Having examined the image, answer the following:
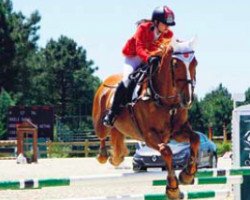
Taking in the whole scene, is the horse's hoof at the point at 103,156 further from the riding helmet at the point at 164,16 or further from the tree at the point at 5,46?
the tree at the point at 5,46

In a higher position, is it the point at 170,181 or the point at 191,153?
the point at 191,153

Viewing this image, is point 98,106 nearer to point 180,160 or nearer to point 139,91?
point 139,91

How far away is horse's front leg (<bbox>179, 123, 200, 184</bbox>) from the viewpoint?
21.8 ft

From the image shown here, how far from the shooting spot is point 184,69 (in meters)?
6.54

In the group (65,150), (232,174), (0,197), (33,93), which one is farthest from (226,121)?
(232,174)

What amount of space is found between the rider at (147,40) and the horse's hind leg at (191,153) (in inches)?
26.4

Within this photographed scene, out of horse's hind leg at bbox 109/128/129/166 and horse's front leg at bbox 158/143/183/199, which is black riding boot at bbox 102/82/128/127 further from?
horse's front leg at bbox 158/143/183/199

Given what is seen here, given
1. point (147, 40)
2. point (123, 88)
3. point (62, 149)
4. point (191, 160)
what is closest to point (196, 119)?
point (62, 149)

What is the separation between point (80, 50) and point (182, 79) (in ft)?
224

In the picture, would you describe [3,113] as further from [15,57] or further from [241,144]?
[241,144]

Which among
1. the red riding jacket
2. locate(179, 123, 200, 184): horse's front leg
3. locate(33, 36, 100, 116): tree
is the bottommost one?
locate(179, 123, 200, 184): horse's front leg

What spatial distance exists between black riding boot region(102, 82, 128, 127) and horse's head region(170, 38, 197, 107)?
0.87 metres

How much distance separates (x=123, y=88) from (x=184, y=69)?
0.97 meters

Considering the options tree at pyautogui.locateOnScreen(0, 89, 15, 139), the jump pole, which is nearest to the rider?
the jump pole
